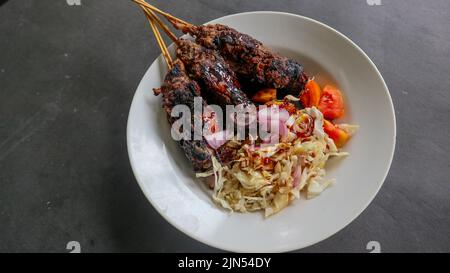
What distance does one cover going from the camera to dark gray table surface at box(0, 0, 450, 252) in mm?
2959

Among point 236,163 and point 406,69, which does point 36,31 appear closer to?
point 236,163

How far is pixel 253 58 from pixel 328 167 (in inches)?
34.9

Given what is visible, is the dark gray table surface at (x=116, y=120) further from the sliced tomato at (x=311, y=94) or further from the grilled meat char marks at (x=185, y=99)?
the sliced tomato at (x=311, y=94)

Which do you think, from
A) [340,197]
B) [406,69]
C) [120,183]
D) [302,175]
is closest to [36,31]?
[120,183]

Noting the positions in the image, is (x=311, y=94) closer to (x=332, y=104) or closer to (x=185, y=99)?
(x=332, y=104)

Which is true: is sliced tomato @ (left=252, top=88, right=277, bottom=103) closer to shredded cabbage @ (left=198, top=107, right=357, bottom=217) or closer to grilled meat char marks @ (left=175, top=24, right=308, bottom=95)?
grilled meat char marks @ (left=175, top=24, right=308, bottom=95)

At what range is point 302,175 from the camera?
8.70ft

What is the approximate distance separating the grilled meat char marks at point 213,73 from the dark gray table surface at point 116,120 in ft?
2.65

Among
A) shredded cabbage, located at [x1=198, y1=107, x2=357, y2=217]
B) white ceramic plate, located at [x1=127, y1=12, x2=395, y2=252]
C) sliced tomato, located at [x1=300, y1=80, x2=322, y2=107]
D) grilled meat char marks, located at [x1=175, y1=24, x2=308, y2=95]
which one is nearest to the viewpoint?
white ceramic plate, located at [x1=127, y1=12, x2=395, y2=252]

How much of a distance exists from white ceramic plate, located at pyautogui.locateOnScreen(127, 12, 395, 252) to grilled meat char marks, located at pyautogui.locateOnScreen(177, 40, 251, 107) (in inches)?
9.4

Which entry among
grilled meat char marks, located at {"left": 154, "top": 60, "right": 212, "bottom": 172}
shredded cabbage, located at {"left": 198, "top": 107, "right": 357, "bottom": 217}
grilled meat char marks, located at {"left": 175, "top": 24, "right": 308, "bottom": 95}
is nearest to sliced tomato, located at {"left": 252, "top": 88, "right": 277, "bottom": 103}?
grilled meat char marks, located at {"left": 175, "top": 24, "right": 308, "bottom": 95}

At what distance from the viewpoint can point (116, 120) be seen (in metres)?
3.28

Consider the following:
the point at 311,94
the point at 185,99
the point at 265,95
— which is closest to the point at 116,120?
the point at 185,99
